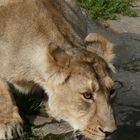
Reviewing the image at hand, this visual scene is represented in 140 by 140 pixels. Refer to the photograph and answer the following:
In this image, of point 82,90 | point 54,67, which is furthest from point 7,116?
point 82,90

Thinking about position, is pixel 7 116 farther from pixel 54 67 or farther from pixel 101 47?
pixel 101 47

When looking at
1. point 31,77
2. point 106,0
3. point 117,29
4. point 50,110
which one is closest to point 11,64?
point 31,77

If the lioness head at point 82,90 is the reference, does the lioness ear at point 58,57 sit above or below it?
above

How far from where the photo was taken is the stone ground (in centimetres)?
487

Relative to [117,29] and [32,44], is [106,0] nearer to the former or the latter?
[117,29]

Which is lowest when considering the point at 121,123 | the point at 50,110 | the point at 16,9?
the point at 121,123

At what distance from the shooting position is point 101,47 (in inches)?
183

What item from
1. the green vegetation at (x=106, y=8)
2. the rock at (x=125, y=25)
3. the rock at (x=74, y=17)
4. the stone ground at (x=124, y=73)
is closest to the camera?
the stone ground at (x=124, y=73)

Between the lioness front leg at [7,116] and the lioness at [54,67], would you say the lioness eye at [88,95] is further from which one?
the lioness front leg at [7,116]

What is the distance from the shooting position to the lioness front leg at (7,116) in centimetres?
454

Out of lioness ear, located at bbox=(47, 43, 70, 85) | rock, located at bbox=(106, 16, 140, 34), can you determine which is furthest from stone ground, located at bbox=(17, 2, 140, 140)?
lioness ear, located at bbox=(47, 43, 70, 85)

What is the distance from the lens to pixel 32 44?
15.2ft

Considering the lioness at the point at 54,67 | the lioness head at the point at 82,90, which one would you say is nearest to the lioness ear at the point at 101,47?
the lioness at the point at 54,67

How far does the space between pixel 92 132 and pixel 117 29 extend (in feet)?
10.6
